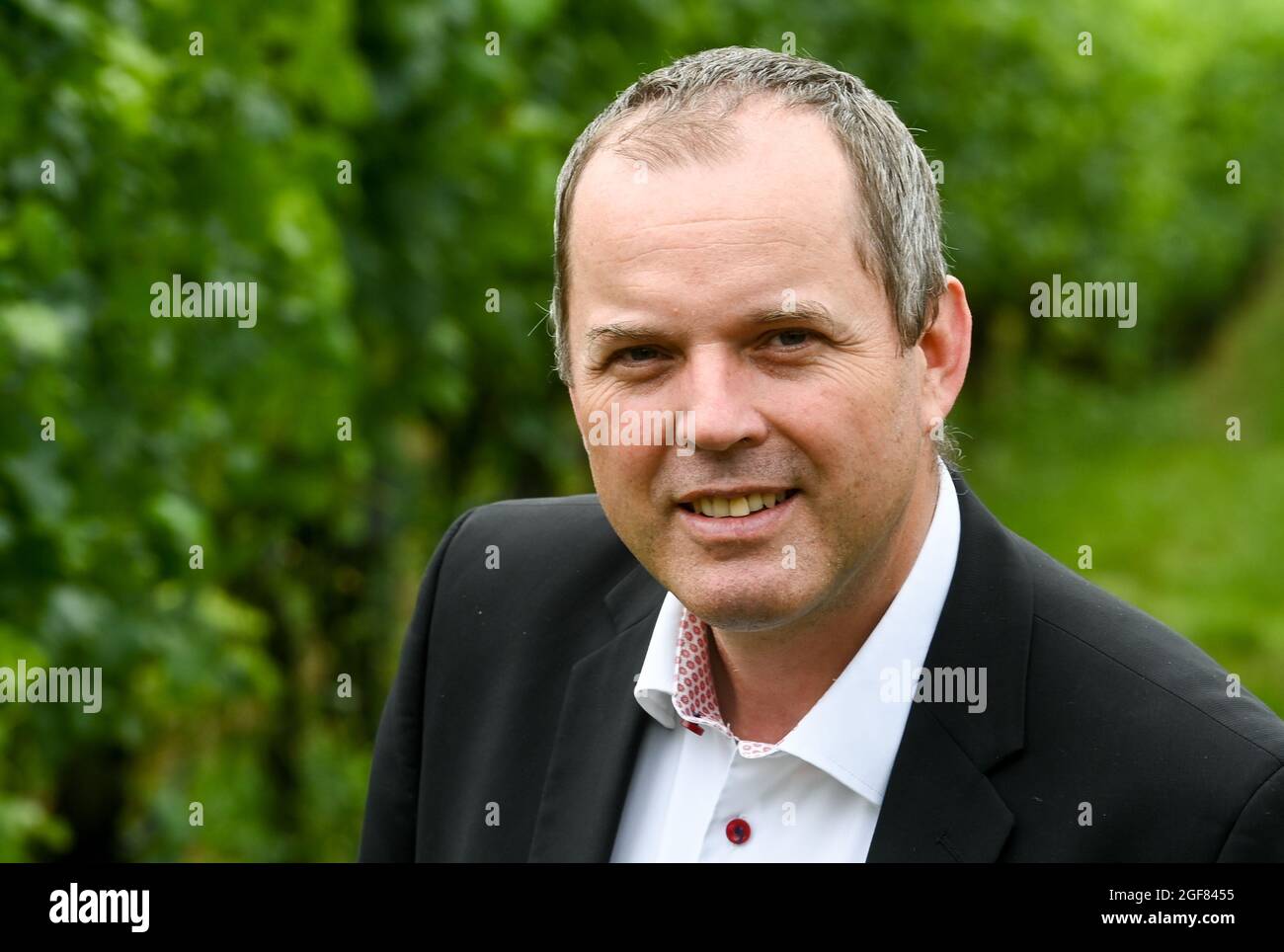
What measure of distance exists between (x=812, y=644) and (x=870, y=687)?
10 cm

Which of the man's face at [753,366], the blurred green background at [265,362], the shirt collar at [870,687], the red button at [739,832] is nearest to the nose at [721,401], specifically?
the man's face at [753,366]

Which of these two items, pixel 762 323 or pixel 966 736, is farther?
pixel 966 736

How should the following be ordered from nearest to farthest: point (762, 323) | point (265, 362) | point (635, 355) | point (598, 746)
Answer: point (762, 323) < point (635, 355) < point (598, 746) < point (265, 362)

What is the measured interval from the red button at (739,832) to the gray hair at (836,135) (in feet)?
2.17

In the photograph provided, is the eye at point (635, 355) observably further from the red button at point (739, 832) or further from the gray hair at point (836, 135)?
the red button at point (739, 832)

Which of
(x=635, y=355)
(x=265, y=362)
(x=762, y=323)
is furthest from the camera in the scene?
(x=265, y=362)

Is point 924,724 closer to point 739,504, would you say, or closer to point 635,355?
point 739,504

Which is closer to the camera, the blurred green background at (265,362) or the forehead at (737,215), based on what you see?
the forehead at (737,215)

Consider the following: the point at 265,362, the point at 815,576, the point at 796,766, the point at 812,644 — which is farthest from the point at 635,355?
the point at 265,362

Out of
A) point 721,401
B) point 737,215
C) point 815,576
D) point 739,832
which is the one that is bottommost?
point 739,832

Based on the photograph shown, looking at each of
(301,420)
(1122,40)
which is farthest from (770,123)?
(1122,40)

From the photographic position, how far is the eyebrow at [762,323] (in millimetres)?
2014

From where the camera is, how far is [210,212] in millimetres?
4273

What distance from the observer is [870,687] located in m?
2.20
